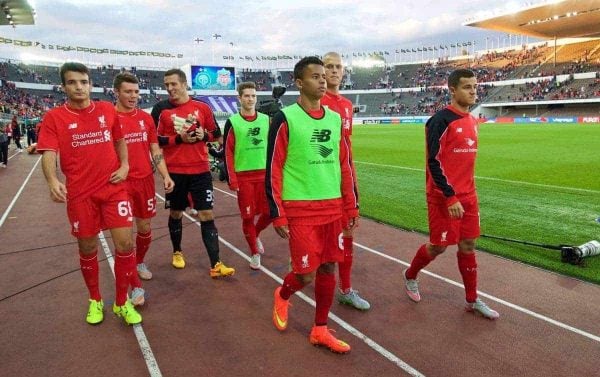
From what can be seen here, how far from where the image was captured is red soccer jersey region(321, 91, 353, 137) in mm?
4617

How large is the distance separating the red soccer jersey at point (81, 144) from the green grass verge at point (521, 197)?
5.23 m

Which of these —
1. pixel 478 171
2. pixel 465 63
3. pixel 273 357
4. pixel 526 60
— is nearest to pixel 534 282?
pixel 273 357

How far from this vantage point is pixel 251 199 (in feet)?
19.2

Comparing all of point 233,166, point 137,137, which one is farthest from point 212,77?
point 137,137

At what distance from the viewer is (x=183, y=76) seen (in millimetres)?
5410

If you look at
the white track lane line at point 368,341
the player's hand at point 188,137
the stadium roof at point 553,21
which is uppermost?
the stadium roof at point 553,21

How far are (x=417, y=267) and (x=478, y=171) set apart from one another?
34.1 ft

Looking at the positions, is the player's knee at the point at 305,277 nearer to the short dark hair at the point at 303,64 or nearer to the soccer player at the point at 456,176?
the soccer player at the point at 456,176

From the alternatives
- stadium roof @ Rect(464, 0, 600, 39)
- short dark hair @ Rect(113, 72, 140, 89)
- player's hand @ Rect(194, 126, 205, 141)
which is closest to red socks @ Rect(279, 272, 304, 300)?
player's hand @ Rect(194, 126, 205, 141)

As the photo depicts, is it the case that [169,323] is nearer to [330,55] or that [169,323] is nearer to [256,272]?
[256,272]

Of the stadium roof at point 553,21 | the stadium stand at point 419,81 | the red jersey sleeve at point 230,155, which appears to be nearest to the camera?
the red jersey sleeve at point 230,155

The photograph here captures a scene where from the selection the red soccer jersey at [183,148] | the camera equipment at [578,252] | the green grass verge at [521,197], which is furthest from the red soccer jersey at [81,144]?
the camera equipment at [578,252]

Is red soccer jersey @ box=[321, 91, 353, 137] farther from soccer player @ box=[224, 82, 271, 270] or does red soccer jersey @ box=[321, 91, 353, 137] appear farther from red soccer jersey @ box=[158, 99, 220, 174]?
red soccer jersey @ box=[158, 99, 220, 174]

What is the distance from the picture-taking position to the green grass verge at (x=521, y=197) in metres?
6.54
